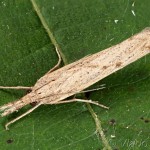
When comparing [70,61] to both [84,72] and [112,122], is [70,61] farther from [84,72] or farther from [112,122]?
[112,122]

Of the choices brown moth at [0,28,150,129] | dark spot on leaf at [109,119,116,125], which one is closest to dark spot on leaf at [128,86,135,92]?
brown moth at [0,28,150,129]

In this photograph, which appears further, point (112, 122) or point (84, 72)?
point (84, 72)

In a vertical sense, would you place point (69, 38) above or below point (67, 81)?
above

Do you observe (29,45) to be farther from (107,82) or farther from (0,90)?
(107,82)

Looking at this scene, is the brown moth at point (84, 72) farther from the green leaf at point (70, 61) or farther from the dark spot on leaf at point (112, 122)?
the dark spot on leaf at point (112, 122)

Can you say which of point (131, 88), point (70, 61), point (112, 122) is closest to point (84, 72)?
point (70, 61)

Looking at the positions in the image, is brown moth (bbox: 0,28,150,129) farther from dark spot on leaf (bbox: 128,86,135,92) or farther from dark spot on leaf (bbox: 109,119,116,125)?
dark spot on leaf (bbox: 109,119,116,125)

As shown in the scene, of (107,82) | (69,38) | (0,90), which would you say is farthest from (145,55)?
(0,90)
